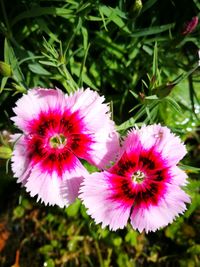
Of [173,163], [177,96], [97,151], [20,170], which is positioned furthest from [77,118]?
[177,96]

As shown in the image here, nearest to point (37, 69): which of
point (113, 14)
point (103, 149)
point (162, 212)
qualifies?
point (113, 14)

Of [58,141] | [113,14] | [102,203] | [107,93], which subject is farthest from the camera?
[107,93]

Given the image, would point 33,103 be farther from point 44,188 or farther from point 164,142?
point 164,142

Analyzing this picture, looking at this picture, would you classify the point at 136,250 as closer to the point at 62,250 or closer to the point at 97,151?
the point at 62,250

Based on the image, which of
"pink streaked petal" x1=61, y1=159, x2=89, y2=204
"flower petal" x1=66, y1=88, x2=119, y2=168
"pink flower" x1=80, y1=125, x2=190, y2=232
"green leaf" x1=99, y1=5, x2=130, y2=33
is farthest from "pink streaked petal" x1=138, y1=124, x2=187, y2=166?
"green leaf" x1=99, y1=5, x2=130, y2=33

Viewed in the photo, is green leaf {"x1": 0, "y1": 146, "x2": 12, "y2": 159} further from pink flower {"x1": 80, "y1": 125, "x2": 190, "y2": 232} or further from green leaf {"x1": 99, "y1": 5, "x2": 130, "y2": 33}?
green leaf {"x1": 99, "y1": 5, "x2": 130, "y2": 33}

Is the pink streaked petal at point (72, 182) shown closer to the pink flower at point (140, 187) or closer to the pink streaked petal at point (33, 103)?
the pink flower at point (140, 187)

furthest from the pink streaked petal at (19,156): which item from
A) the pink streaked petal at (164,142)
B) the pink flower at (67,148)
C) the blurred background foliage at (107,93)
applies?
the blurred background foliage at (107,93)
